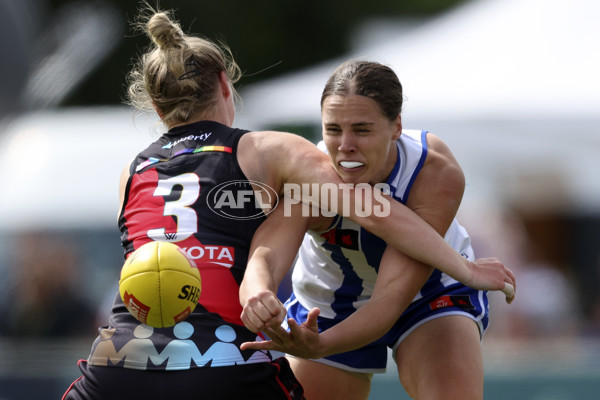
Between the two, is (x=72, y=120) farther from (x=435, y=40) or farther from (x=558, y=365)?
(x=558, y=365)

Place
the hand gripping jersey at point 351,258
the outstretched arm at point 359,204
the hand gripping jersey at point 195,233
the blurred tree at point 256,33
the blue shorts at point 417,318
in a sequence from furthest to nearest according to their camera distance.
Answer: the blurred tree at point 256,33 → the blue shorts at point 417,318 → the hand gripping jersey at point 351,258 → the outstretched arm at point 359,204 → the hand gripping jersey at point 195,233

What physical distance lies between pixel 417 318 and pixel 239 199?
1.14 metres

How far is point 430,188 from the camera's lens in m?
3.39

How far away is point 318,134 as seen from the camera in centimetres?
896

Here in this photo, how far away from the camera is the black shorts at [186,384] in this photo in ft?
9.32

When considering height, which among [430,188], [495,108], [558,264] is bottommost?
[558,264]

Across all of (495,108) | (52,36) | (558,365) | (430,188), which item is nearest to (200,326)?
(430,188)

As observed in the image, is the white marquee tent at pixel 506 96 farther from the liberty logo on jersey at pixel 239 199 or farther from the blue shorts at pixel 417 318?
the liberty logo on jersey at pixel 239 199

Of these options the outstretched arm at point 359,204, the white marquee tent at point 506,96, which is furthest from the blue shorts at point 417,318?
the white marquee tent at point 506,96

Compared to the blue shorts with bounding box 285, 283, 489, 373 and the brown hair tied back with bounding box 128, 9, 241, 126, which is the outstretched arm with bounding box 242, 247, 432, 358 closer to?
the blue shorts with bounding box 285, 283, 489, 373

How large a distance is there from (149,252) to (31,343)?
5508mm

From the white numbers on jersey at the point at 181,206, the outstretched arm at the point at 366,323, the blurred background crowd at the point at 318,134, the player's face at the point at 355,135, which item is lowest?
the blurred background crowd at the point at 318,134

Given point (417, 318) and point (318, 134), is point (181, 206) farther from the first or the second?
point (318, 134)

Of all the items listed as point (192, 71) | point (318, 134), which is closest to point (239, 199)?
point (192, 71)
